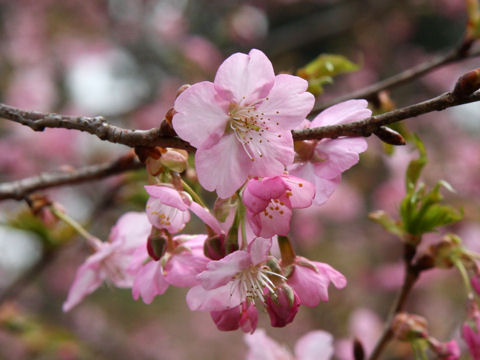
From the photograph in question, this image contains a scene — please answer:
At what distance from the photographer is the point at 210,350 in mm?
5551

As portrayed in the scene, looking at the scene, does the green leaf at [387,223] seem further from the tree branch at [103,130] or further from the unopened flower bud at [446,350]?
the tree branch at [103,130]

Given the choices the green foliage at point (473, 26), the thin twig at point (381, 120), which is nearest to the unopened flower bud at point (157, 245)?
the thin twig at point (381, 120)

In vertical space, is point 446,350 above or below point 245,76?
below

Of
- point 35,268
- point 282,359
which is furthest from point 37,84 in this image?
point 282,359

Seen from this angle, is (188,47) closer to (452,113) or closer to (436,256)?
(452,113)

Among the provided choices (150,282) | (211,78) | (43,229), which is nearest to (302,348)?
(150,282)

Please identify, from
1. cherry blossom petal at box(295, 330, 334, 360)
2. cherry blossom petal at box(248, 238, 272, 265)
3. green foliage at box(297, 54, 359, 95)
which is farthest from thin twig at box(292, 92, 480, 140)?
cherry blossom petal at box(295, 330, 334, 360)

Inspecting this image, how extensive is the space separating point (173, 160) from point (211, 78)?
7.45ft

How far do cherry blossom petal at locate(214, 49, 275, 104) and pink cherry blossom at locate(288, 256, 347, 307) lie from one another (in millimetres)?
216

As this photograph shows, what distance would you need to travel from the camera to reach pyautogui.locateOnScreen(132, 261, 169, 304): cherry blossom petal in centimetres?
61

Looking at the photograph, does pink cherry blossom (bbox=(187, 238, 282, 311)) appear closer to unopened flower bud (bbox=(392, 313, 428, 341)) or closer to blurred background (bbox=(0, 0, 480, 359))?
unopened flower bud (bbox=(392, 313, 428, 341))

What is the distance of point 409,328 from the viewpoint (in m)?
0.78

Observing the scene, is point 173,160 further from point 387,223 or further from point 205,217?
point 387,223

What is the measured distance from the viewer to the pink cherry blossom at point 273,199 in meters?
0.51
